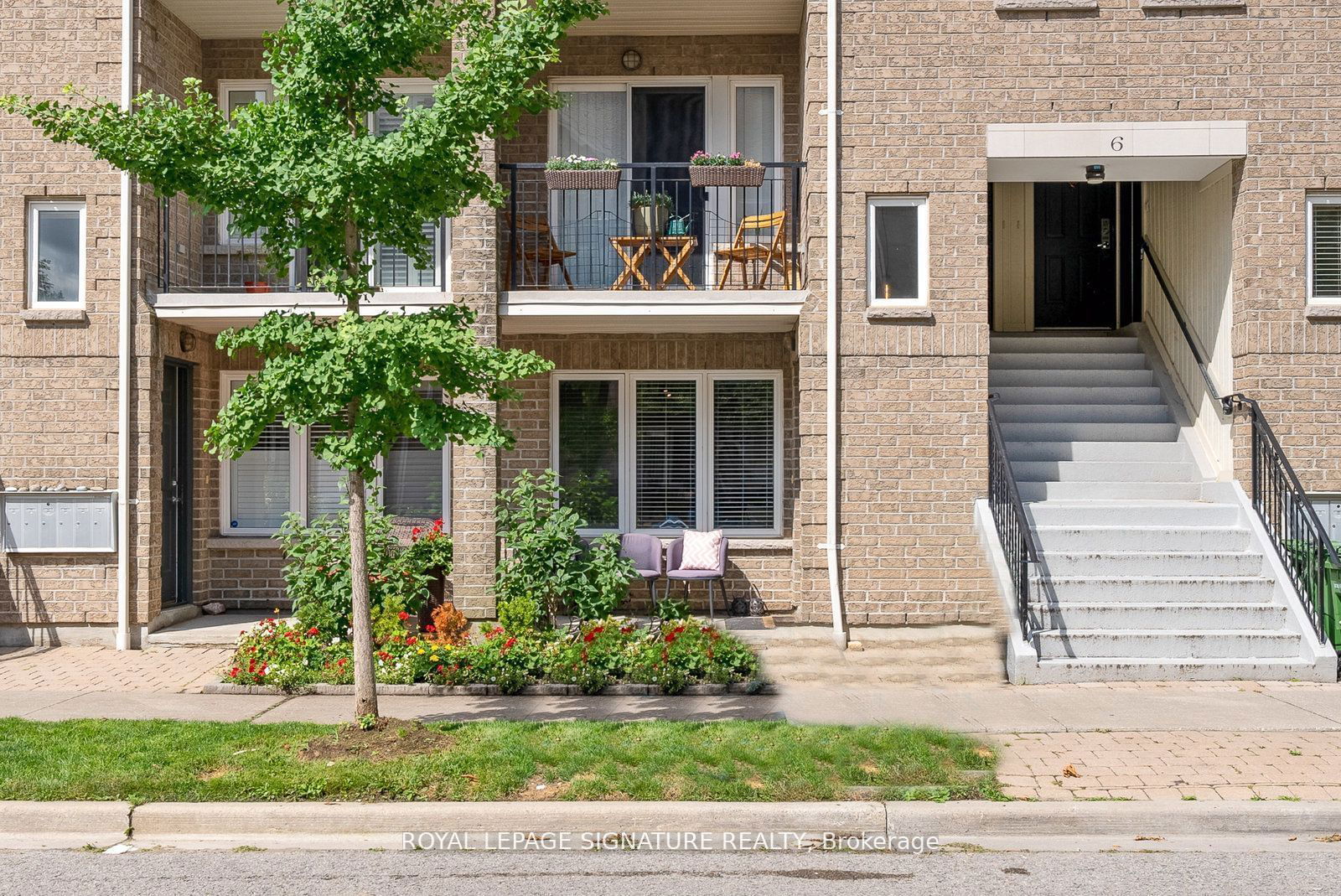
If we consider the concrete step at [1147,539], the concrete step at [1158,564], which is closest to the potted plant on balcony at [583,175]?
the concrete step at [1147,539]

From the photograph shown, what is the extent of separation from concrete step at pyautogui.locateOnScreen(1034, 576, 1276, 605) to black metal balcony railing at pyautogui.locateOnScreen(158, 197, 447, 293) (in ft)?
21.6

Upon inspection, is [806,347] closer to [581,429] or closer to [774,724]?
[581,429]

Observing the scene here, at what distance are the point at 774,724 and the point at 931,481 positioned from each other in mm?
3861

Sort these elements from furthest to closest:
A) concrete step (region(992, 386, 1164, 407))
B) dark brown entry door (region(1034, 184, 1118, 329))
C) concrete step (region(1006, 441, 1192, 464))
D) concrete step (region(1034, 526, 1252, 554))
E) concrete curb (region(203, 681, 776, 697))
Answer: dark brown entry door (region(1034, 184, 1118, 329))
concrete step (region(992, 386, 1164, 407))
concrete step (region(1006, 441, 1192, 464))
concrete step (region(1034, 526, 1252, 554))
concrete curb (region(203, 681, 776, 697))

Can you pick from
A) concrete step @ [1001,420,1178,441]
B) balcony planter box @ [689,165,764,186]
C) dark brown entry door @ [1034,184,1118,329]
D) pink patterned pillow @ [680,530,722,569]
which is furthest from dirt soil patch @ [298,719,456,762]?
dark brown entry door @ [1034,184,1118,329]

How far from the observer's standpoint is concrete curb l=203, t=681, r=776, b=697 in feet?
27.8

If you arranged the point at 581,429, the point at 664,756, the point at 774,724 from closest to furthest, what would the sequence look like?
the point at 664,756 → the point at 774,724 → the point at 581,429

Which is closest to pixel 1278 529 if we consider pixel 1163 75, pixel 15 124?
pixel 1163 75

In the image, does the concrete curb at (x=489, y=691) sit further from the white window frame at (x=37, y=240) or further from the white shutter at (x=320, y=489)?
the white window frame at (x=37, y=240)

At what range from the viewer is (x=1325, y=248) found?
10.4 metres

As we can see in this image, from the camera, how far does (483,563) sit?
10680 mm

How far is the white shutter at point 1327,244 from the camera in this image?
34.1 ft

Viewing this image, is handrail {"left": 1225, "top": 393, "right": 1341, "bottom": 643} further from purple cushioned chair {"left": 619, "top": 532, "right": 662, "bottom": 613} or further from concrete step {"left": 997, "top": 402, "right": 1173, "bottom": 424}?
purple cushioned chair {"left": 619, "top": 532, "right": 662, "bottom": 613}

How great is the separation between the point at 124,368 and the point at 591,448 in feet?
15.3
